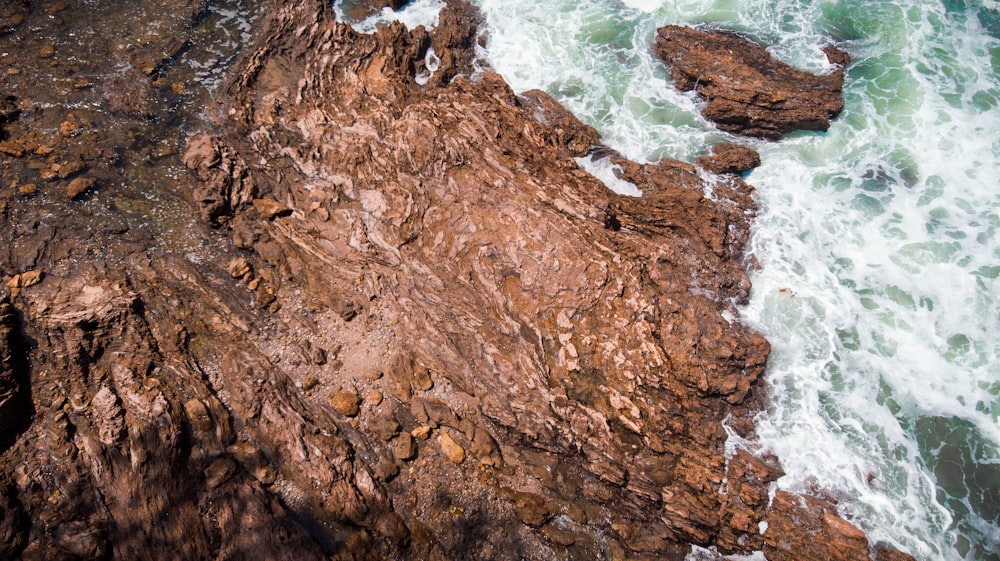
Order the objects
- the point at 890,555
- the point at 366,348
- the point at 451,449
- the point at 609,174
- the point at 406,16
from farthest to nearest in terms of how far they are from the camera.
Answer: the point at 406,16
the point at 609,174
the point at 366,348
the point at 451,449
the point at 890,555

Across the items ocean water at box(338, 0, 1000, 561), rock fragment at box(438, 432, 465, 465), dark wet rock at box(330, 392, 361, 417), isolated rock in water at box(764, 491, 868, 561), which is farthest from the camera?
ocean water at box(338, 0, 1000, 561)

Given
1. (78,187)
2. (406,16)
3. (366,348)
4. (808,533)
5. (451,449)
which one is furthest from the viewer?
(406,16)

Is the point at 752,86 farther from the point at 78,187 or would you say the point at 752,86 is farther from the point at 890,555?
the point at 78,187

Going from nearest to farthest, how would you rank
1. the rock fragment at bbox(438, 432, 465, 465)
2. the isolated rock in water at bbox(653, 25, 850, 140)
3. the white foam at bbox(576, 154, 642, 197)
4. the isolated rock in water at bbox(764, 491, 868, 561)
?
the isolated rock in water at bbox(764, 491, 868, 561) < the rock fragment at bbox(438, 432, 465, 465) < the white foam at bbox(576, 154, 642, 197) < the isolated rock in water at bbox(653, 25, 850, 140)

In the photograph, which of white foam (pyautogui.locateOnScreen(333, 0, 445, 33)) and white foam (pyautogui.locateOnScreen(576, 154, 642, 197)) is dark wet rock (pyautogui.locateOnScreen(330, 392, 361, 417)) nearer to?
white foam (pyautogui.locateOnScreen(576, 154, 642, 197))

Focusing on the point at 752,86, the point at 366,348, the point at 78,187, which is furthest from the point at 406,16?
the point at 366,348

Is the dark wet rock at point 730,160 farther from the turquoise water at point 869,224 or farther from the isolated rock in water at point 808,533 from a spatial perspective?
the isolated rock in water at point 808,533

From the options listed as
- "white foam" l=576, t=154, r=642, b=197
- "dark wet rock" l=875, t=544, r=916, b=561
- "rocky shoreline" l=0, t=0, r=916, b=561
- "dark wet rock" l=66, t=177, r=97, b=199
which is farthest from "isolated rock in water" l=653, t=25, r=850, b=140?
"dark wet rock" l=66, t=177, r=97, b=199

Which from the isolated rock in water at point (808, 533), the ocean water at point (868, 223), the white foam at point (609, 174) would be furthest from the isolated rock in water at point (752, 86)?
the isolated rock in water at point (808, 533)
